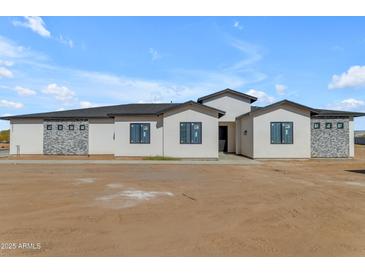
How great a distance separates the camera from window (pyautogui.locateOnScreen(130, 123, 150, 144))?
19.8m

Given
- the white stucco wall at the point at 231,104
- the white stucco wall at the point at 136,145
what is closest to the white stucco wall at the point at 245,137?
the white stucco wall at the point at 231,104

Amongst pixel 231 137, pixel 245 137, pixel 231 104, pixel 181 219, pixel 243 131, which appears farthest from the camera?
pixel 231 137

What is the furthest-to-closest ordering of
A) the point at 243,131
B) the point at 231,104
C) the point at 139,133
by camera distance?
the point at 231,104 → the point at 243,131 → the point at 139,133

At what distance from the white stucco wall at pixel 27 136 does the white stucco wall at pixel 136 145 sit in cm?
713

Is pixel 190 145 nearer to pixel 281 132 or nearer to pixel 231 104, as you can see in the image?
pixel 281 132

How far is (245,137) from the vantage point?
21.6 m

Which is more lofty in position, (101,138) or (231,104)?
A: (231,104)

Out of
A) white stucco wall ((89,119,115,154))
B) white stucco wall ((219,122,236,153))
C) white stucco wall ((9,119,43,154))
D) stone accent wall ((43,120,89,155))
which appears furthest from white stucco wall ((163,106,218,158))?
white stucco wall ((9,119,43,154))

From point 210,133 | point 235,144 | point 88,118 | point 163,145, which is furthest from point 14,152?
point 235,144

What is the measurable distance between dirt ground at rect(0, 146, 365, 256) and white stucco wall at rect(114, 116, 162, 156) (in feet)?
32.4

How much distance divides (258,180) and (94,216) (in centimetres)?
698

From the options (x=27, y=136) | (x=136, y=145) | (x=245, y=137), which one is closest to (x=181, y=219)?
(x=136, y=145)

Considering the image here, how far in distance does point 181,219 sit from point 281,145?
15.4m

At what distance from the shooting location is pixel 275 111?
1958 centimetres
